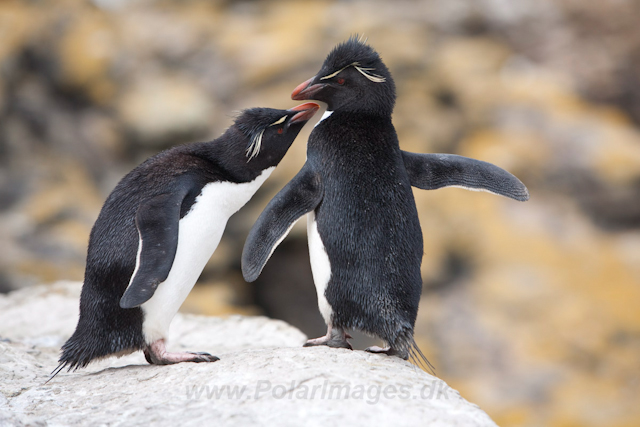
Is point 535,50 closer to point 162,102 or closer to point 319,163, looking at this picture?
point 162,102

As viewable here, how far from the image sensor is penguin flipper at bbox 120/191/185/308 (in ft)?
4.73

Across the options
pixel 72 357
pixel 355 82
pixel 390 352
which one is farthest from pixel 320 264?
pixel 72 357

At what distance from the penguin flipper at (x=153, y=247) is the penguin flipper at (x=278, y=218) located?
0.20 m

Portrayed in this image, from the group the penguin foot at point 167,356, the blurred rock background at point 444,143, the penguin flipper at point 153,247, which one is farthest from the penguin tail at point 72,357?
the blurred rock background at point 444,143

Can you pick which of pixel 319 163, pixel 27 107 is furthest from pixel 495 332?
pixel 27 107

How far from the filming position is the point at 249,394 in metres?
1.32

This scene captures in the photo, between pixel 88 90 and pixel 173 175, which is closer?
pixel 173 175

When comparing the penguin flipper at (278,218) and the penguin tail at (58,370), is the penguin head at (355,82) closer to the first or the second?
the penguin flipper at (278,218)

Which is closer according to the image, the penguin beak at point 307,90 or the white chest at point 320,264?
the white chest at point 320,264

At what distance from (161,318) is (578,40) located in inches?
254

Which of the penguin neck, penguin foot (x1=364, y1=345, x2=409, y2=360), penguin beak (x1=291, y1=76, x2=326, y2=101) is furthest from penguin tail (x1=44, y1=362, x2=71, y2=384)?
penguin beak (x1=291, y1=76, x2=326, y2=101)

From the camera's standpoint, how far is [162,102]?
596 cm

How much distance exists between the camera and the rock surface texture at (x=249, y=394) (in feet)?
4.08

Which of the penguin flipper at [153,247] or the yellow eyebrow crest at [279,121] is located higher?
the yellow eyebrow crest at [279,121]
